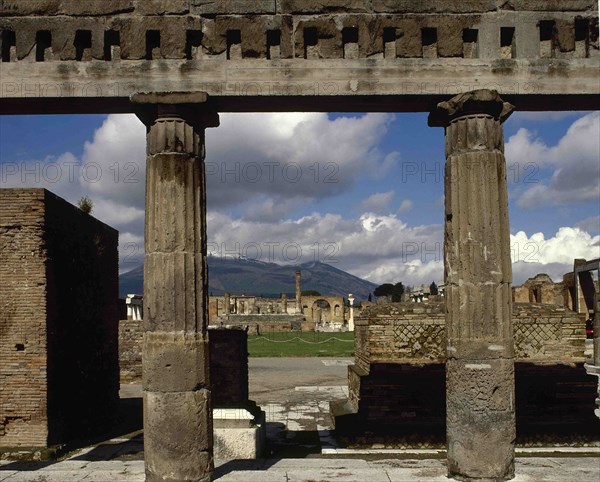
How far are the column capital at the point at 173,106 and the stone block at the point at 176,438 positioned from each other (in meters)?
2.86

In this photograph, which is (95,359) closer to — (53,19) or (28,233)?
(28,233)

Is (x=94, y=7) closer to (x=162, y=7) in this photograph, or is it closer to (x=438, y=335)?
(x=162, y=7)

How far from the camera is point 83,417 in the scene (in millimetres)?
11289

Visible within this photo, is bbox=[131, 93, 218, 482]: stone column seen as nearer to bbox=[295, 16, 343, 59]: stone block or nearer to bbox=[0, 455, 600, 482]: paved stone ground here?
bbox=[0, 455, 600, 482]: paved stone ground

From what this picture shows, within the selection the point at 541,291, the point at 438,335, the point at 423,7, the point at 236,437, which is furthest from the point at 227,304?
the point at 423,7

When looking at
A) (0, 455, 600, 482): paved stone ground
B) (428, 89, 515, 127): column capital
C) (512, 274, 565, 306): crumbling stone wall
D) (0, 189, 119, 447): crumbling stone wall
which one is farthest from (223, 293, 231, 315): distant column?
(428, 89, 515, 127): column capital

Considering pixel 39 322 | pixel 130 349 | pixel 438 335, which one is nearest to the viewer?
pixel 39 322

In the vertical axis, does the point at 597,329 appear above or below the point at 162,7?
below

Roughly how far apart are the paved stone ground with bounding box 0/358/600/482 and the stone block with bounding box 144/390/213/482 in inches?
13.2

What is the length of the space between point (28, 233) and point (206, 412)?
198 inches

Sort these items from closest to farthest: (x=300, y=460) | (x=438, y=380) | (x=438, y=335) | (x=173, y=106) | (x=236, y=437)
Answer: (x=173, y=106)
(x=300, y=460)
(x=236, y=437)
(x=438, y=380)
(x=438, y=335)

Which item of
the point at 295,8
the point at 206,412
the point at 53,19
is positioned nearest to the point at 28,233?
the point at 53,19

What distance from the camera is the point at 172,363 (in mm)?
6504

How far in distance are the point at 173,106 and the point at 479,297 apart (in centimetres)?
373
